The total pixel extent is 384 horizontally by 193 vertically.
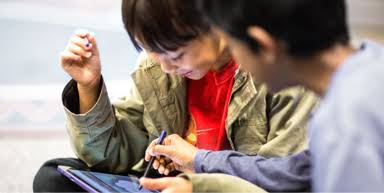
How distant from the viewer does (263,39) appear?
1.65 feet

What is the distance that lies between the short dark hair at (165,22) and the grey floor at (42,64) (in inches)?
26.2

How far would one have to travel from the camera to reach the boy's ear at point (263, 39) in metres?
0.50

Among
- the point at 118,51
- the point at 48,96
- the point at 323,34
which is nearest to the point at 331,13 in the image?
the point at 323,34

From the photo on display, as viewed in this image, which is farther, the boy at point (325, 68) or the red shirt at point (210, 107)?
the red shirt at point (210, 107)

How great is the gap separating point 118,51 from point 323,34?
5.11ft

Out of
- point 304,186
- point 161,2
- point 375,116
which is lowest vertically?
point 304,186

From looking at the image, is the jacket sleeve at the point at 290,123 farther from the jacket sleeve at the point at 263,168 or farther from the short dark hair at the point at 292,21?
the short dark hair at the point at 292,21

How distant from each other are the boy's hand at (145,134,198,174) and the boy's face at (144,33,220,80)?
11cm

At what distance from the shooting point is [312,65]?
511 millimetres

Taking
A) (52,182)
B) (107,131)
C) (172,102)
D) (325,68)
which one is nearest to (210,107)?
(172,102)

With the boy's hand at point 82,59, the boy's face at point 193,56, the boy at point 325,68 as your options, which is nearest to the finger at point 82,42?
the boy's hand at point 82,59

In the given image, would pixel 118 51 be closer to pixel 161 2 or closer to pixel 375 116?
pixel 161 2

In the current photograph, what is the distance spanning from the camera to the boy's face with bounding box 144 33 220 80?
736 millimetres

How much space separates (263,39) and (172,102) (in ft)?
1.27
